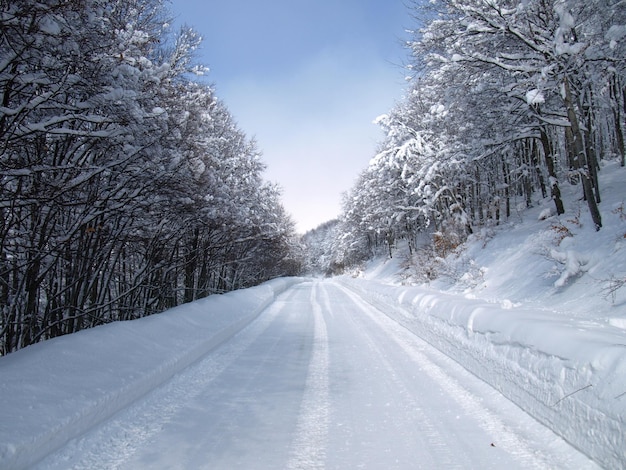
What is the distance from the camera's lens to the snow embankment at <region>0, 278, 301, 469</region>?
297 cm

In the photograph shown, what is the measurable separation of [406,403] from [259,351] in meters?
3.46

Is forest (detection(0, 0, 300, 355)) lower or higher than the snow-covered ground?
higher

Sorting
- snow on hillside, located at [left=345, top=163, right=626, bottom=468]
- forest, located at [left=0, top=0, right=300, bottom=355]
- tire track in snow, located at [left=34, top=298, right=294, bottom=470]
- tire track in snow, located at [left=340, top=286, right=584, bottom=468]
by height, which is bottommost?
tire track in snow, located at [left=340, top=286, right=584, bottom=468]

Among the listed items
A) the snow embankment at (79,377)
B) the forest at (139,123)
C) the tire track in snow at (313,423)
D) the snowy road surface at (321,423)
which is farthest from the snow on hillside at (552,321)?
the snow embankment at (79,377)

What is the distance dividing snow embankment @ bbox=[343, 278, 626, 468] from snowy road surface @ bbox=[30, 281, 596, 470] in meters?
0.17

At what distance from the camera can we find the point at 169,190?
777cm

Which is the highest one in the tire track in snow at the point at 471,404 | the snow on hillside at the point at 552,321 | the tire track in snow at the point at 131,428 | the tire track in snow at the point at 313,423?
the snow on hillside at the point at 552,321

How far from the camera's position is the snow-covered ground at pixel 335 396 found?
298 cm

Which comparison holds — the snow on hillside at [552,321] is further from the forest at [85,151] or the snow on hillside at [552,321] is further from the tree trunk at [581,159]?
the forest at [85,151]

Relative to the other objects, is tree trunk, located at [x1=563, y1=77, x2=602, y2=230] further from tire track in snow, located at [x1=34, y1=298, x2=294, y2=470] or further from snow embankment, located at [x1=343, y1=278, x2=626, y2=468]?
tire track in snow, located at [x1=34, y1=298, x2=294, y2=470]

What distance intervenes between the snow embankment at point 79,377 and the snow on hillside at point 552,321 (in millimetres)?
4359

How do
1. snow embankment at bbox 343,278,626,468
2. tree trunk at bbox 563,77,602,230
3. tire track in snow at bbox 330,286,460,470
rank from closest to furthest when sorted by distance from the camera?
1. snow embankment at bbox 343,278,626,468
2. tire track in snow at bbox 330,286,460,470
3. tree trunk at bbox 563,77,602,230

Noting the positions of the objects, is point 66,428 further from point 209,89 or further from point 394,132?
point 394,132

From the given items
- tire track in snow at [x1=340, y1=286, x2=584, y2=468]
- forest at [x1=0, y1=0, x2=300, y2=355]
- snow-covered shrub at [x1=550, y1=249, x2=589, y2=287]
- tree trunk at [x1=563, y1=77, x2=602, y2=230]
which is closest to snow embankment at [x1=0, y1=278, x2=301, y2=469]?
forest at [x1=0, y1=0, x2=300, y2=355]
